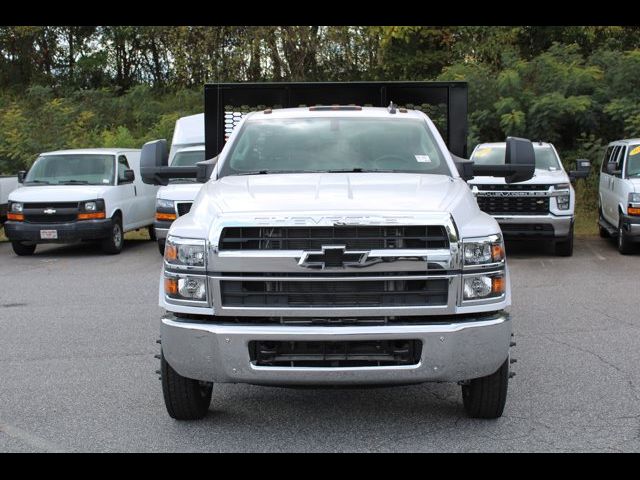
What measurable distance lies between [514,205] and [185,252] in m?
10.1

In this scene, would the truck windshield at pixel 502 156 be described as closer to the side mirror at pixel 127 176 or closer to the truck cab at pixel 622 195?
the truck cab at pixel 622 195

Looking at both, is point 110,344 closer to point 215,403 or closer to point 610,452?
point 215,403

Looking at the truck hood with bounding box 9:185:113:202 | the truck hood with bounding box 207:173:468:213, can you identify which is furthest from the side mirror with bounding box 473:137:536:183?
the truck hood with bounding box 9:185:113:202

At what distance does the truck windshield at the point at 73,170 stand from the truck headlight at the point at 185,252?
11903 millimetres

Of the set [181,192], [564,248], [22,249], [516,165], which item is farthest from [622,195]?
[22,249]

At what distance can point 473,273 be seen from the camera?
17.6 feet

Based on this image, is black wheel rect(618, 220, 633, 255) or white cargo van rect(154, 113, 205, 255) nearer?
black wheel rect(618, 220, 633, 255)

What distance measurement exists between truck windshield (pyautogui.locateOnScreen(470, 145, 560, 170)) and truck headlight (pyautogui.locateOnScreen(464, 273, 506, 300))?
34.6 feet

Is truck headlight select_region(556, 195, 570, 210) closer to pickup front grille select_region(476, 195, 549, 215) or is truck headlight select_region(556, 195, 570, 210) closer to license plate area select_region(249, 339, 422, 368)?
pickup front grille select_region(476, 195, 549, 215)

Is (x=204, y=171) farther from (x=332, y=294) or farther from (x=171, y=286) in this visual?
(x=332, y=294)

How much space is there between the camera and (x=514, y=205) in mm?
14719

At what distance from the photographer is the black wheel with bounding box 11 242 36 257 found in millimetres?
16630
